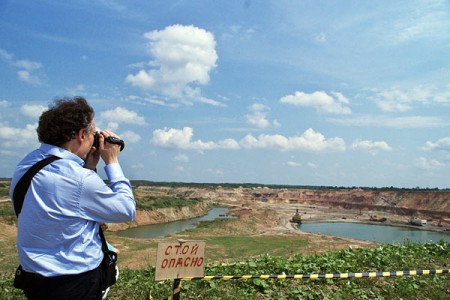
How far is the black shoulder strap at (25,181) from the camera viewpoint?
6.88 feet

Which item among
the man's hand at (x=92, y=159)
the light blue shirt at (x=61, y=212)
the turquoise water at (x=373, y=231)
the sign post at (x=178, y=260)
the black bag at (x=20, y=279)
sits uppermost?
the man's hand at (x=92, y=159)

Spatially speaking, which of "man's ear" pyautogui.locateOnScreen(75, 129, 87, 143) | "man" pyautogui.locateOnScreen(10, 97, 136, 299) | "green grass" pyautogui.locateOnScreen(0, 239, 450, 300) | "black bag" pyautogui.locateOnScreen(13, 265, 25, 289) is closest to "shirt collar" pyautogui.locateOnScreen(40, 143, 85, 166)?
"man" pyautogui.locateOnScreen(10, 97, 136, 299)

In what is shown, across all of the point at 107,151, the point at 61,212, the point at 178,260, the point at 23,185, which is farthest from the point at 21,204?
the point at 178,260

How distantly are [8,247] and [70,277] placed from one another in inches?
673

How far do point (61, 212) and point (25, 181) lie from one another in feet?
0.93

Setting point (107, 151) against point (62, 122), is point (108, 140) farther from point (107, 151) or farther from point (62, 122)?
point (62, 122)

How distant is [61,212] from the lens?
6.77ft

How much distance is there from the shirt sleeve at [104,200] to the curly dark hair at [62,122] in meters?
0.29

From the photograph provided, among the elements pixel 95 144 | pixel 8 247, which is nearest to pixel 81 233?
pixel 95 144

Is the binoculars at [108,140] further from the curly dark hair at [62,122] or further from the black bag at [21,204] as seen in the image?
the black bag at [21,204]

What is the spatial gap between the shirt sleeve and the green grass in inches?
107

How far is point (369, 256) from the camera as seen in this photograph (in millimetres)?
6637

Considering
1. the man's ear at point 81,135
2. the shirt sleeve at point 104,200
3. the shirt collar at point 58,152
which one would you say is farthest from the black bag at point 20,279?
the man's ear at point 81,135

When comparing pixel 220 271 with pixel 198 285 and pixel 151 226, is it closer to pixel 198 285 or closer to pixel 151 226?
pixel 198 285
